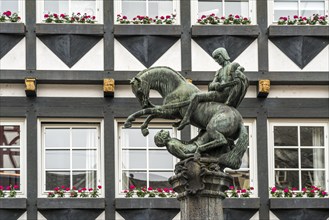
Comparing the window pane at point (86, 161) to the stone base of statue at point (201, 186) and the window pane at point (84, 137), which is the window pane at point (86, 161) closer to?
the window pane at point (84, 137)

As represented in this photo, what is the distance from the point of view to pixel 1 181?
3000 centimetres

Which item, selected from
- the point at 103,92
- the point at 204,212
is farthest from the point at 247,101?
the point at 204,212

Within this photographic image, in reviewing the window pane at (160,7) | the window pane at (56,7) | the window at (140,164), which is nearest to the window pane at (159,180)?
the window at (140,164)

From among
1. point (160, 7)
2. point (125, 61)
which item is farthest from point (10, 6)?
point (160, 7)

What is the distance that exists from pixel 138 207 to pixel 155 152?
4.70 feet

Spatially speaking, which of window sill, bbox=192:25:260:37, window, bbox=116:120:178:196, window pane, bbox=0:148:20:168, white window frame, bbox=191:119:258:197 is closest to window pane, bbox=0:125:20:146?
window pane, bbox=0:148:20:168

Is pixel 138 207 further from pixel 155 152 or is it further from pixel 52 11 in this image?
pixel 52 11

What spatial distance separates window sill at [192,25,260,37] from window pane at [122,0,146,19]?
51.6 inches

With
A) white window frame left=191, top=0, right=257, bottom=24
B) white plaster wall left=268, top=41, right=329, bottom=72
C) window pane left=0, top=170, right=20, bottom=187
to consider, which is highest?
white window frame left=191, top=0, right=257, bottom=24

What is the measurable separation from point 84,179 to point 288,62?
5019mm

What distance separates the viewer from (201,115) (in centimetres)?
1838

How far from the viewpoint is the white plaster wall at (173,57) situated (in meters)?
30.4

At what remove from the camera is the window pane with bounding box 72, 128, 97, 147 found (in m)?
30.3

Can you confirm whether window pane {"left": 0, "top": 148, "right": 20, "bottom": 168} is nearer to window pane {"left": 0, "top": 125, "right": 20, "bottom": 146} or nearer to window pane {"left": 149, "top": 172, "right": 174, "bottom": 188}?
window pane {"left": 0, "top": 125, "right": 20, "bottom": 146}
